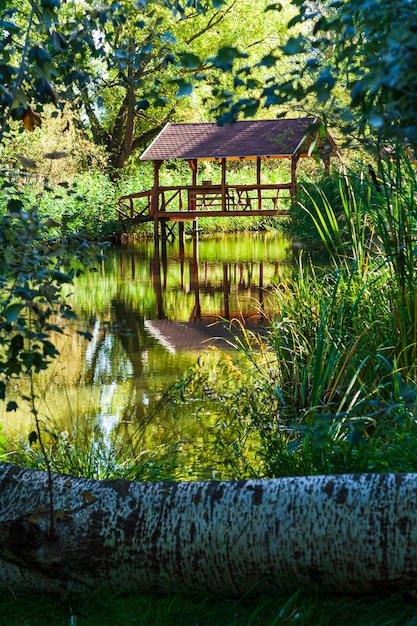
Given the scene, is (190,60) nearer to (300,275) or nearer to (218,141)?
(300,275)

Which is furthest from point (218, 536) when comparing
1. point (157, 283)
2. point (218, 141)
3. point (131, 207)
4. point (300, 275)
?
point (218, 141)

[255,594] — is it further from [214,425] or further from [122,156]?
[122,156]

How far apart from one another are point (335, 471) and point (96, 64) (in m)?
21.7

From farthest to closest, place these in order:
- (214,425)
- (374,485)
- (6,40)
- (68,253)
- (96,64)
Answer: (96,64) → (214,425) → (6,40) → (68,253) → (374,485)

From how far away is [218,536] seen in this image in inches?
90.7

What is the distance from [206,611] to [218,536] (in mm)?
214

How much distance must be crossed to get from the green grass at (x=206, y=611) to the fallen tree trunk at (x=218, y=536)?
0.04 meters

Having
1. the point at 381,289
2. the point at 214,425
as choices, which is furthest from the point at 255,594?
the point at 381,289

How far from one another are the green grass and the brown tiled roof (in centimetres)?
2012

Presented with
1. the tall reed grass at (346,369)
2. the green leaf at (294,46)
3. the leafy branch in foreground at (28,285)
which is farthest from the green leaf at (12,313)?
the tall reed grass at (346,369)

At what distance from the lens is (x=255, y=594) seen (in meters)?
2.33

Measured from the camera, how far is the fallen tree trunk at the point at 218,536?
2.20m

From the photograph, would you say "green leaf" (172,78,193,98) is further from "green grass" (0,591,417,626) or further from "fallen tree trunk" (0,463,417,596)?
"green grass" (0,591,417,626)

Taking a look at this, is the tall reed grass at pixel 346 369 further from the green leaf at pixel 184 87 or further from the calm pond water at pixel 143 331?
the green leaf at pixel 184 87
